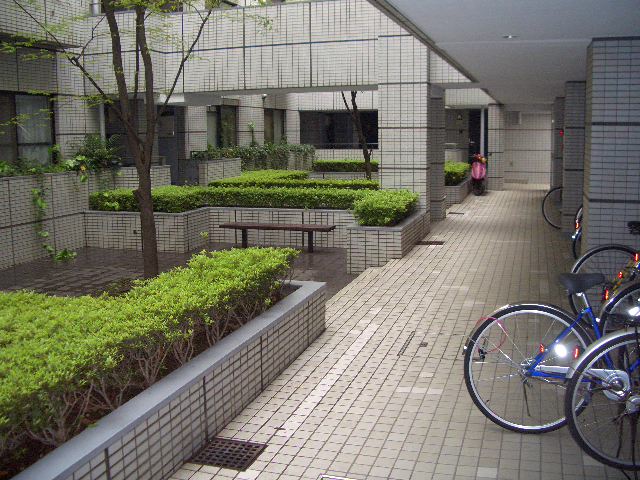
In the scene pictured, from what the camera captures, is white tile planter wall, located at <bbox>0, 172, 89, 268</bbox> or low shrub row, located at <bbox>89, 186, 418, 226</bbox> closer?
white tile planter wall, located at <bbox>0, 172, 89, 268</bbox>

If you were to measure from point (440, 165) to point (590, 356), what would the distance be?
12987mm

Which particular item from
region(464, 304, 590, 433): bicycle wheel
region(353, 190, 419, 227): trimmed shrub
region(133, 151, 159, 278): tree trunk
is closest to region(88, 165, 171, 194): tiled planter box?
region(353, 190, 419, 227): trimmed shrub

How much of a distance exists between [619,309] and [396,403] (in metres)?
2.02

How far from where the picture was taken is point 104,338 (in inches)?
184

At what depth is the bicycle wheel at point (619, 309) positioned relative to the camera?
18.3ft

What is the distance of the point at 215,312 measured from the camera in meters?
5.92

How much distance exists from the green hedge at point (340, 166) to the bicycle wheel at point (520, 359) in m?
18.5

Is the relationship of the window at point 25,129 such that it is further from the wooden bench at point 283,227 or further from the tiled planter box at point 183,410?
the tiled planter box at point 183,410

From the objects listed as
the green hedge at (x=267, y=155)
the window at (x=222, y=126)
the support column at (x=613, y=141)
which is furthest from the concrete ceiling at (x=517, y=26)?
the window at (x=222, y=126)

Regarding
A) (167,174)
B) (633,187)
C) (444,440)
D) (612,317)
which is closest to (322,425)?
(444,440)

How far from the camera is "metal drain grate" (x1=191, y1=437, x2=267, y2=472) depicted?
4902mm

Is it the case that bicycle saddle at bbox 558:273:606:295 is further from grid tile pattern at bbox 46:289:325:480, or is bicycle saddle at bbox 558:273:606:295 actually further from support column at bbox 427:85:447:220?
support column at bbox 427:85:447:220

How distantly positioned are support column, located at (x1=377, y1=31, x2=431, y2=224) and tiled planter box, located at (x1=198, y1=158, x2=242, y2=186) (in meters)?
6.31

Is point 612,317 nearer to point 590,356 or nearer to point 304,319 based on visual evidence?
point 590,356
